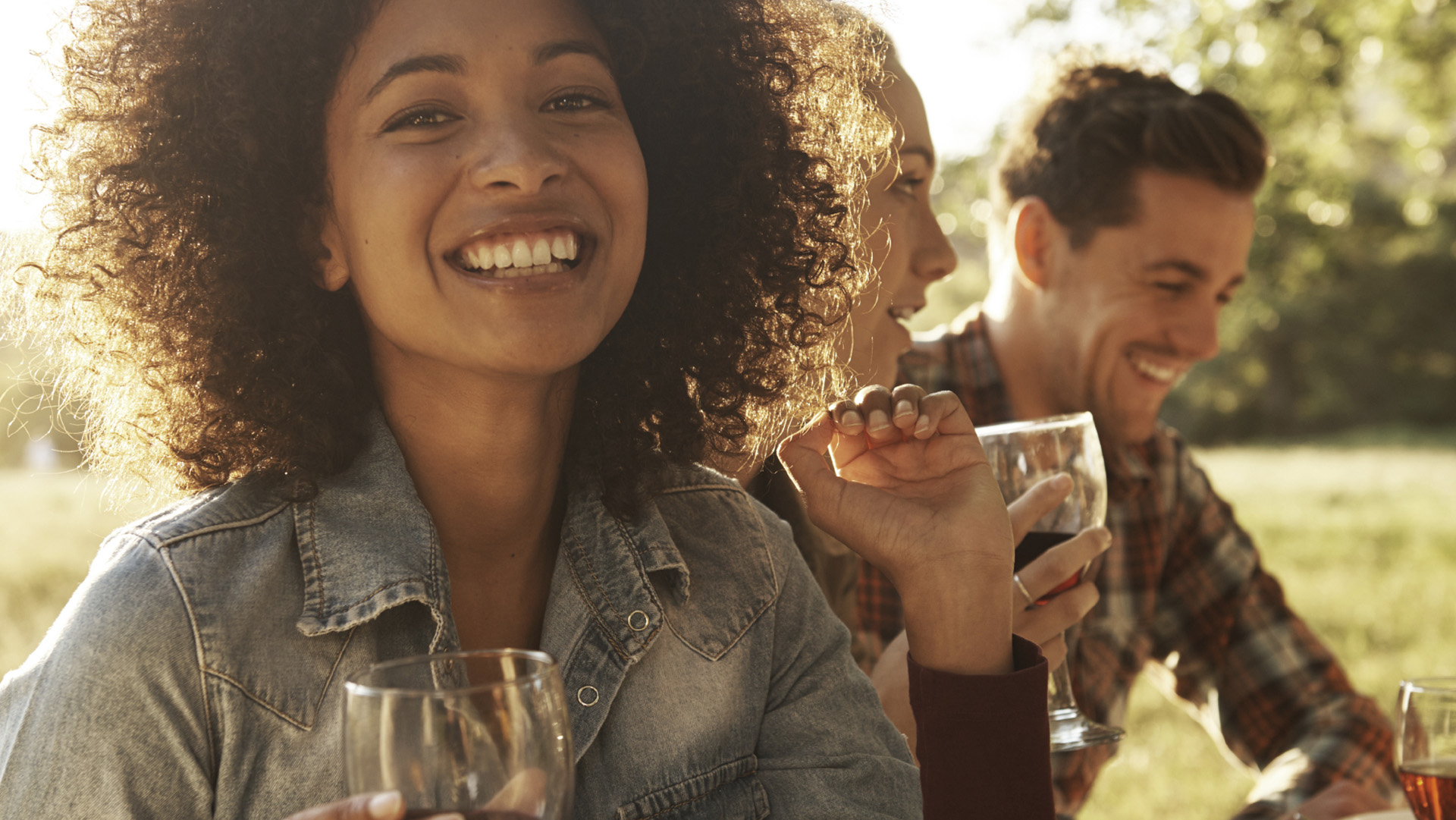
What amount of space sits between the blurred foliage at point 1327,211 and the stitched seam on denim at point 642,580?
333 cm

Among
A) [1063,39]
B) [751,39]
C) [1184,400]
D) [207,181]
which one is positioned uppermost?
[1063,39]

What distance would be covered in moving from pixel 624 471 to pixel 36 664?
36.1 inches

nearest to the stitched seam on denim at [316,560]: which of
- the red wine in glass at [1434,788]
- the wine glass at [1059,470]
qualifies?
the wine glass at [1059,470]

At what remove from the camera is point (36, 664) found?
1532mm

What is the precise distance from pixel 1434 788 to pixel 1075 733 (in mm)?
591

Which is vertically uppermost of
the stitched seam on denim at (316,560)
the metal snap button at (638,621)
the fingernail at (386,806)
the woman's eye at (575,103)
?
the woman's eye at (575,103)

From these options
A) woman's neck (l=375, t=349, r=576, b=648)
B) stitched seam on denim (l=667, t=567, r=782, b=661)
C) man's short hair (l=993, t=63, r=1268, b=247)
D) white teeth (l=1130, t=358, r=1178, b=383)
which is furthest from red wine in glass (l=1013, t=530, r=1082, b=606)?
man's short hair (l=993, t=63, r=1268, b=247)

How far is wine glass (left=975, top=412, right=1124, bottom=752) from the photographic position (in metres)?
2.17

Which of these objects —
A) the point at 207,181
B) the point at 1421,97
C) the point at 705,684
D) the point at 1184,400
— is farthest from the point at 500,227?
the point at 1184,400

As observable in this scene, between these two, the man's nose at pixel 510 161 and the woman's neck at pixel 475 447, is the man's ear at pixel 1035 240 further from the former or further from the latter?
the man's nose at pixel 510 161

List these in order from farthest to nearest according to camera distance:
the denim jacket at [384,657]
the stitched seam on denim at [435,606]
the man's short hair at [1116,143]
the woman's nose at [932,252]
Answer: the man's short hair at [1116,143]
the woman's nose at [932,252]
the stitched seam on denim at [435,606]
the denim jacket at [384,657]

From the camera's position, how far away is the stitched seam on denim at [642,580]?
1916 mm

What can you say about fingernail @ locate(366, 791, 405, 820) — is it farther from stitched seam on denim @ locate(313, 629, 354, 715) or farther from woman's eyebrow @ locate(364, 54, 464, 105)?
woman's eyebrow @ locate(364, 54, 464, 105)

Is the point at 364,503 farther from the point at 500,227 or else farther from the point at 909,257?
the point at 909,257
